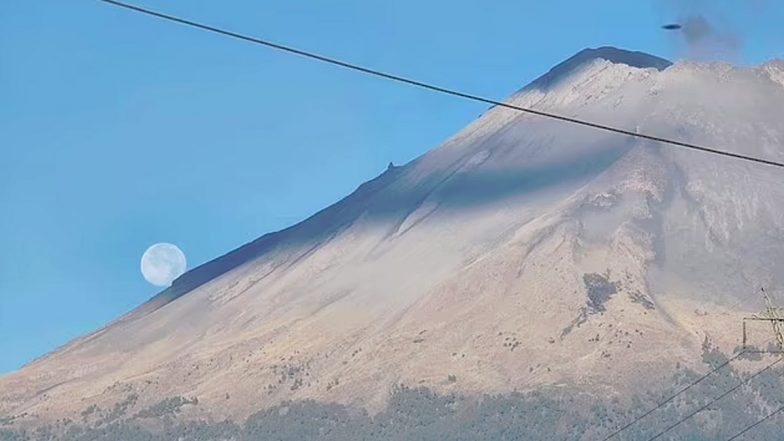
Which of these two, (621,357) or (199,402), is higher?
(199,402)

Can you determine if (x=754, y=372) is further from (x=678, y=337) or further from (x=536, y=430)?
(x=536, y=430)

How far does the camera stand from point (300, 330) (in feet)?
637

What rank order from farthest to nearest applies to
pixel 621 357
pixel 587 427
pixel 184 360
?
pixel 184 360, pixel 621 357, pixel 587 427

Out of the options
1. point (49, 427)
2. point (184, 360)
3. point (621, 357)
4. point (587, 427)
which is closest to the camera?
point (587, 427)

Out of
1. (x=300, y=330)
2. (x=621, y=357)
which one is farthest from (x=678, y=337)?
(x=300, y=330)

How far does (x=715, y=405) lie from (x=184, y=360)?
7194 cm

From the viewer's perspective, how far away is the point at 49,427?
18025 cm

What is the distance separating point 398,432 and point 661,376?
99.9 ft

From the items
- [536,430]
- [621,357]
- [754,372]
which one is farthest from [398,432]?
[754,372]

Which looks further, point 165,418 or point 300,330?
point 300,330

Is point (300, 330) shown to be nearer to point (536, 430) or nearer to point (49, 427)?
point (49, 427)

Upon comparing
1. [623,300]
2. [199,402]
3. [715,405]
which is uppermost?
[199,402]

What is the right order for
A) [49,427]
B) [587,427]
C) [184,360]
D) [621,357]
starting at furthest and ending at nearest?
[184,360], [49,427], [621,357], [587,427]

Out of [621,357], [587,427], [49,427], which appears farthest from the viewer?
[49,427]
